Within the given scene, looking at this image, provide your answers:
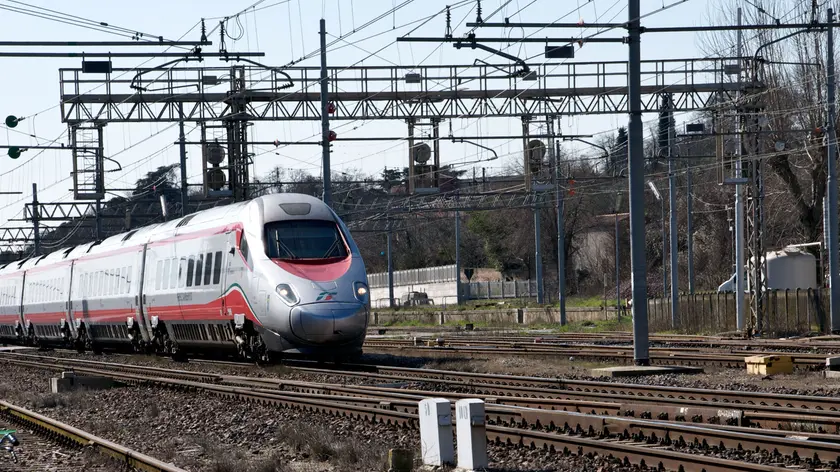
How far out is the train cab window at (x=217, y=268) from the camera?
2483cm

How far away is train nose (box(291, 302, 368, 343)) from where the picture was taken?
21562 millimetres

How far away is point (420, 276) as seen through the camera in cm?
9138

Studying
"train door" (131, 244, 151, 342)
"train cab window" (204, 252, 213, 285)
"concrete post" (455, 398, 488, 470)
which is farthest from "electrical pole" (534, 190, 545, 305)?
"concrete post" (455, 398, 488, 470)

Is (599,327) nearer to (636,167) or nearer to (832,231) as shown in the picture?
(832,231)

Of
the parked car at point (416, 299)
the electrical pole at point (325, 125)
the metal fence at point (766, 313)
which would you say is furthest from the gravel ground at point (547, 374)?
the parked car at point (416, 299)

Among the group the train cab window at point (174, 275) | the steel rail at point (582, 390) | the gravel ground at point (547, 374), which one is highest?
the train cab window at point (174, 275)

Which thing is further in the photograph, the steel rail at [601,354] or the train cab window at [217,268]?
the train cab window at [217,268]

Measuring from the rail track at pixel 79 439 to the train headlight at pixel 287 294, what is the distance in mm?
5132

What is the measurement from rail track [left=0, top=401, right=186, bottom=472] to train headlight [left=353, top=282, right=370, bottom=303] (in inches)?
254

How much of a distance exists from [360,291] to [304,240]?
1.73 m

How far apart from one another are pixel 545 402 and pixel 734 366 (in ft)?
28.9

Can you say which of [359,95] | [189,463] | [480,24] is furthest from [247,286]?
[359,95]

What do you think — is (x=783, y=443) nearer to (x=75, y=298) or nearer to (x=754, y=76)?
(x=754, y=76)

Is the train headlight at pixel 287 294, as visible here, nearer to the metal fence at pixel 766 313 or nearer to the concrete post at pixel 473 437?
the concrete post at pixel 473 437
